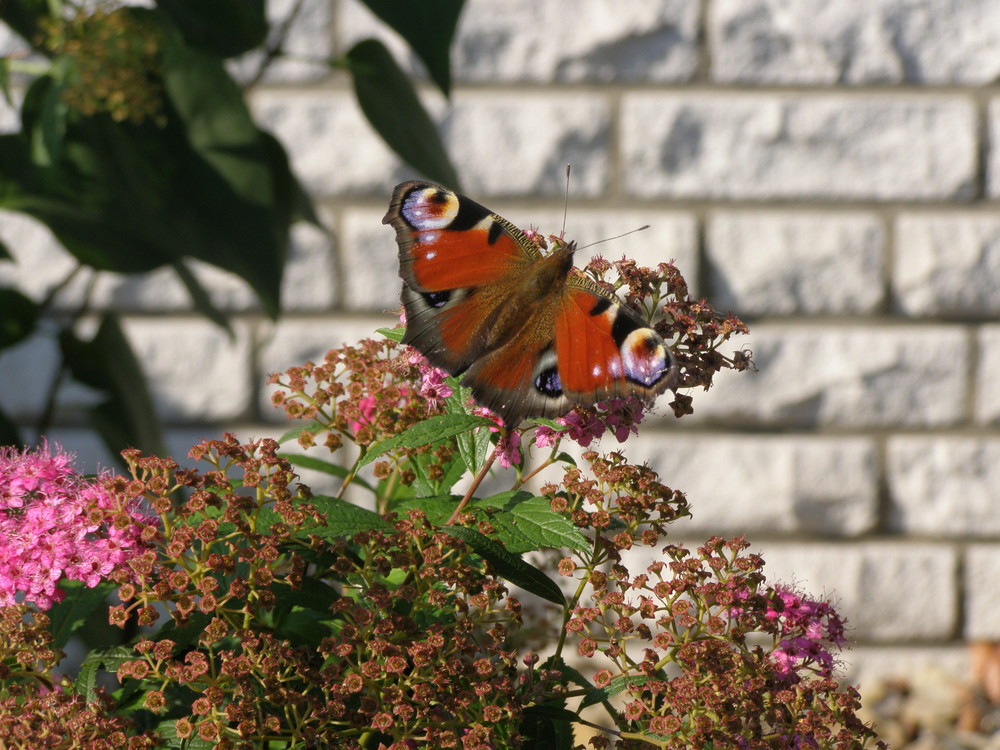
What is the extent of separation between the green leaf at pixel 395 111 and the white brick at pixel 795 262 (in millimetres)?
904

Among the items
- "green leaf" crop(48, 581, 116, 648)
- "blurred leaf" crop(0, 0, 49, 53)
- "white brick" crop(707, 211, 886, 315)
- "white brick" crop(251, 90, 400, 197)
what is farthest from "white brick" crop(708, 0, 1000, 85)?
"green leaf" crop(48, 581, 116, 648)

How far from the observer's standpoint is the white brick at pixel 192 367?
6.66ft

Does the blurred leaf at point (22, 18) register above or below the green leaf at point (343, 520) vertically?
above

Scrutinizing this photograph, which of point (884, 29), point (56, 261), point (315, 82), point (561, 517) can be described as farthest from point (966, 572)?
point (56, 261)

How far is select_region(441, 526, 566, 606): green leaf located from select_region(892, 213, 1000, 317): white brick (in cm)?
154

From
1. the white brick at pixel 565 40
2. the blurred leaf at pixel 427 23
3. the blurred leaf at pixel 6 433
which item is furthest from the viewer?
the white brick at pixel 565 40

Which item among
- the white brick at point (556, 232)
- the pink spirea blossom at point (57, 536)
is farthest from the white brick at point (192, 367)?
the pink spirea blossom at point (57, 536)

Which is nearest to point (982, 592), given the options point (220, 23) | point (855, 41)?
point (855, 41)

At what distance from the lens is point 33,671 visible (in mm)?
642

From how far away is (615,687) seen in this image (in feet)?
2.22

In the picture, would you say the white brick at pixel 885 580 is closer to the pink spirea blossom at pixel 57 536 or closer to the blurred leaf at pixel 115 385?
the blurred leaf at pixel 115 385

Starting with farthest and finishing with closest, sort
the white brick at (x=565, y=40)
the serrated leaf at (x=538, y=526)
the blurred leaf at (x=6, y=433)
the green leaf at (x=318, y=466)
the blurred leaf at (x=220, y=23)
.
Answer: the white brick at (x=565, y=40) → the blurred leaf at (x=6, y=433) → the blurred leaf at (x=220, y=23) → the green leaf at (x=318, y=466) → the serrated leaf at (x=538, y=526)

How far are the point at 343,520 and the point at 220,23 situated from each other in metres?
0.71

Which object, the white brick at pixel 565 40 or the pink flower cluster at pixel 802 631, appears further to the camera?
the white brick at pixel 565 40
